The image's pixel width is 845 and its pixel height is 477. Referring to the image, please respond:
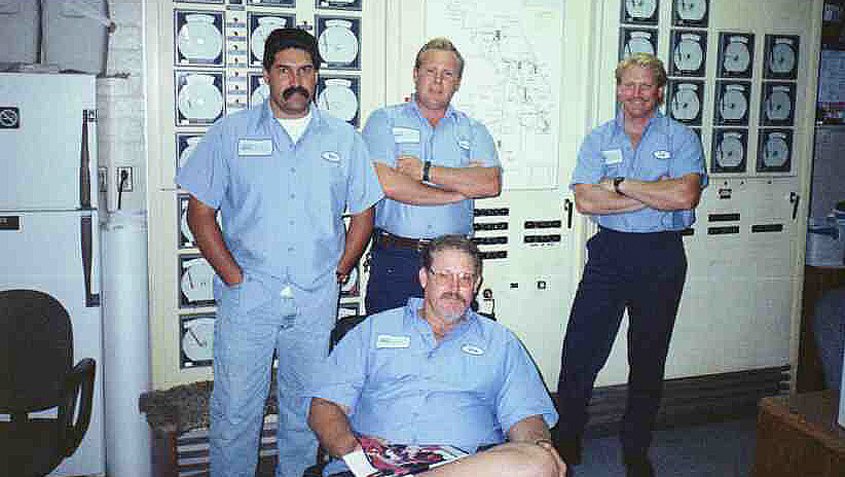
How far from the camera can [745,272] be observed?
4.23 m

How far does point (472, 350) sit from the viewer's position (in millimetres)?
2412

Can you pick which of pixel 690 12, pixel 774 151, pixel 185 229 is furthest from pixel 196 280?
pixel 774 151

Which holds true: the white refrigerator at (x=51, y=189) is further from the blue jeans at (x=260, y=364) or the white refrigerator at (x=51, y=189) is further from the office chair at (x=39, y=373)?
the blue jeans at (x=260, y=364)

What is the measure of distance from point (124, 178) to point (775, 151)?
124 inches

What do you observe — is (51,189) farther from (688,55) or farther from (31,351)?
(688,55)

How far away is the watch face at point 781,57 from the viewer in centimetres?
410

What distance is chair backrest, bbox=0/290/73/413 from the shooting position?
2.66 metres

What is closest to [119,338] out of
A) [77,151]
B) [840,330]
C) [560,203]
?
[77,151]

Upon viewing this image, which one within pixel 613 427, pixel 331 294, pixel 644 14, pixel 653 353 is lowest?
pixel 613 427

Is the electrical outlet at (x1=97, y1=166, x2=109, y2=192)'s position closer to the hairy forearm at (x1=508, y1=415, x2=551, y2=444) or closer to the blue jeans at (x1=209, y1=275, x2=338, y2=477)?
the blue jeans at (x1=209, y1=275, x2=338, y2=477)

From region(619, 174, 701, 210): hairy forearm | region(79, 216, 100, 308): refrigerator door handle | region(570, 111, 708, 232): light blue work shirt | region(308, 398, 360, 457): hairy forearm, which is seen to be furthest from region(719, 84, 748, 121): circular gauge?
region(79, 216, 100, 308): refrigerator door handle

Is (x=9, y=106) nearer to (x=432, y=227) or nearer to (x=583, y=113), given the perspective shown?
(x=432, y=227)

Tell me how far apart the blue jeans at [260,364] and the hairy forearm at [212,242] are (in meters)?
0.05

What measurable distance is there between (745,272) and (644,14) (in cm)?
142
